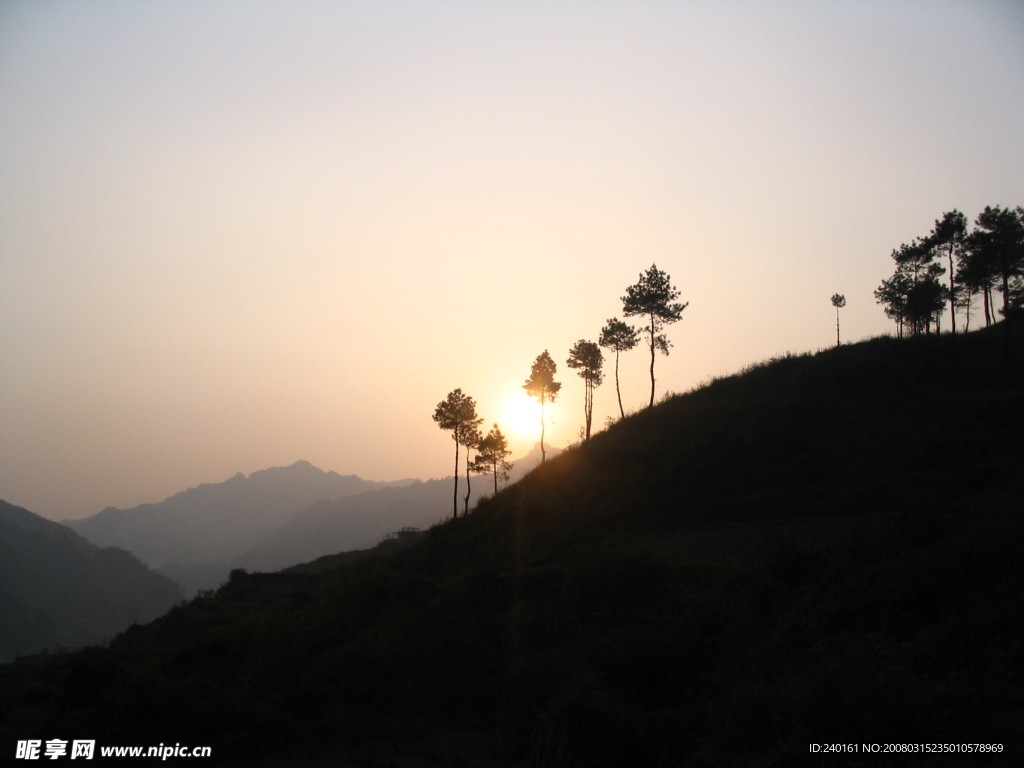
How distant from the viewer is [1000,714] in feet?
30.8

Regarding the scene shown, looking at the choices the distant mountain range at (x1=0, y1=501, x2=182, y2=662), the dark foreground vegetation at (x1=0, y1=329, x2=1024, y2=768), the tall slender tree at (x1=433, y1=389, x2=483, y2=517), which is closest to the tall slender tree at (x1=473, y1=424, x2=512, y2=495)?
the tall slender tree at (x1=433, y1=389, x2=483, y2=517)

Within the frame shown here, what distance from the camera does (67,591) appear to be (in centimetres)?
15488

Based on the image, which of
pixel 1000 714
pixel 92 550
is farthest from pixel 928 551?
pixel 92 550

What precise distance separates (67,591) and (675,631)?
176216 mm

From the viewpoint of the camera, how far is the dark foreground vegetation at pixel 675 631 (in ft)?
36.9

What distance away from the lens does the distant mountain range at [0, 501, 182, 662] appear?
379 ft

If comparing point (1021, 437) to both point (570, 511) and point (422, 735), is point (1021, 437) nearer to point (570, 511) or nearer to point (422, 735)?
point (570, 511)

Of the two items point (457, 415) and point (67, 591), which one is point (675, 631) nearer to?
point (457, 415)

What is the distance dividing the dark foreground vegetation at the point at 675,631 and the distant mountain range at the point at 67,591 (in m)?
101

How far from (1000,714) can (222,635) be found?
23.2 meters

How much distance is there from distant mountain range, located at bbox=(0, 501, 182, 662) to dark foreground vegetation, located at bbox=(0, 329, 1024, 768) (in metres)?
101

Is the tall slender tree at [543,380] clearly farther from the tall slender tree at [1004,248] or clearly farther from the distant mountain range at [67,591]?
the distant mountain range at [67,591]

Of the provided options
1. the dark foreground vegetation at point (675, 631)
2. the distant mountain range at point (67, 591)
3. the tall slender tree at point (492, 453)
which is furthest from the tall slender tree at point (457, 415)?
the distant mountain range at point (67, 591)

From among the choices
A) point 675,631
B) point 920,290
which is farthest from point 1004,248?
point 675,631
